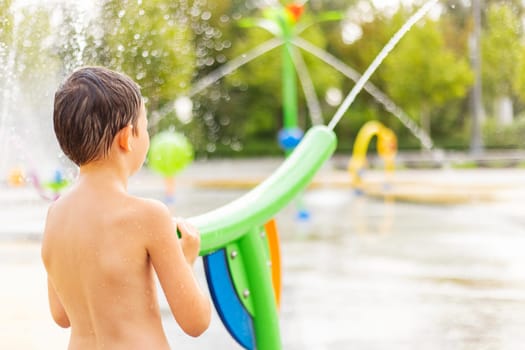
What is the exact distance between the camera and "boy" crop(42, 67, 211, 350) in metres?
1.44

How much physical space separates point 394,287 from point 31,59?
8.87 ft

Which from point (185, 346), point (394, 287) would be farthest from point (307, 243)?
point (185, 346)

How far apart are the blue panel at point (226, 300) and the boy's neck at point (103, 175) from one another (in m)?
0.91

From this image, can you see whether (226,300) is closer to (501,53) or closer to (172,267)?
(172,267)

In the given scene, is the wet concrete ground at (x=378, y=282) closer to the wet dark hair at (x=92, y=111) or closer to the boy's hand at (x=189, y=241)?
the boy's hand at (x=189, y=241)

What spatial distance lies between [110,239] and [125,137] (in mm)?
175

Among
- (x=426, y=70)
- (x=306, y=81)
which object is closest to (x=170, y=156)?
(x=306, y=81)

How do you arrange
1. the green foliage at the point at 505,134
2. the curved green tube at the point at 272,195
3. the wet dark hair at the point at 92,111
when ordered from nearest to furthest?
1. the wet dark hair at the point at 92,111
2. the curved green tube at the point at 272,195
3. the green foliage at the point at 505,134

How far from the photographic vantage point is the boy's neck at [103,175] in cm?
148

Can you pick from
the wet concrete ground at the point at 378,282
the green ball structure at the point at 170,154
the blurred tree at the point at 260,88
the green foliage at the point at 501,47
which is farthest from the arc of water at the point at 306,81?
the wet concrete ground at the point at 378,282

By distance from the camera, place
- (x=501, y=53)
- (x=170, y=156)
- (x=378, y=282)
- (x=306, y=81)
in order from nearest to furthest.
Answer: (x=378, y=282), (x=170, y=156), (x=306, y=81), (x=501, y=53)

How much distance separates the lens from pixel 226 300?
8.00ft

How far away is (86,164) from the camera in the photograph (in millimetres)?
1488

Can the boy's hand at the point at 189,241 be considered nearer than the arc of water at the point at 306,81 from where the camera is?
Yes
